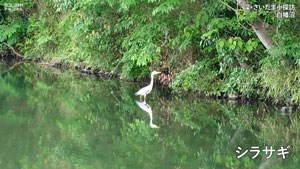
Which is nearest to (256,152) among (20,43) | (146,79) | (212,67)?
(212,67)

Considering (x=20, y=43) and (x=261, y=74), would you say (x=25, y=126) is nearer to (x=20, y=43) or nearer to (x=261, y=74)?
(x=261, y=74)

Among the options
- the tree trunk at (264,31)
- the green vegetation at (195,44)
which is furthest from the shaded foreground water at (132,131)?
the tree trunk at (264,31)

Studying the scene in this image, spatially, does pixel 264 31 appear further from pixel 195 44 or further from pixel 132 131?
pixel 132 131

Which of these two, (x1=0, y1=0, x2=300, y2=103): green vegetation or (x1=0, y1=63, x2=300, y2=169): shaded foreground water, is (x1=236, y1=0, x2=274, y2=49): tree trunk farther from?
(x1=0, y1=63, x2=300, y2=169): shaded foreground water

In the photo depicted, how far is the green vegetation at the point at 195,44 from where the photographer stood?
10695mm

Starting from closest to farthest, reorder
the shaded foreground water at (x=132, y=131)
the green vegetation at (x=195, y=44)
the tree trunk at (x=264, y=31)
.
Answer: the shaded foreground water at (x=132, y=131)
the green vegetation at (x=195, y=44)
the tree trunk at (x=264, y=31)

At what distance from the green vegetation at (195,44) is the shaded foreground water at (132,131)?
0.57 m

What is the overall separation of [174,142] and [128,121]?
6.13ft

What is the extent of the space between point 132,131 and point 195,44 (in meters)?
4.99

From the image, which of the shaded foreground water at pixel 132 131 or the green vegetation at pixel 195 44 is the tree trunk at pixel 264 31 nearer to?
the green vegetation at pixel 195 44

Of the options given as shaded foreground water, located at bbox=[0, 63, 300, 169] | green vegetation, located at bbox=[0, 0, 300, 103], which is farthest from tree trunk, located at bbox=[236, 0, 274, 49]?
shaded foreground water, located at bbox=[0, 63, 300, 169]

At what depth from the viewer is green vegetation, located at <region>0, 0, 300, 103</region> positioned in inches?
421

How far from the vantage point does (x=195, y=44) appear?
44.6 ft

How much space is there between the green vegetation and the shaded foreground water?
57 centimetres
